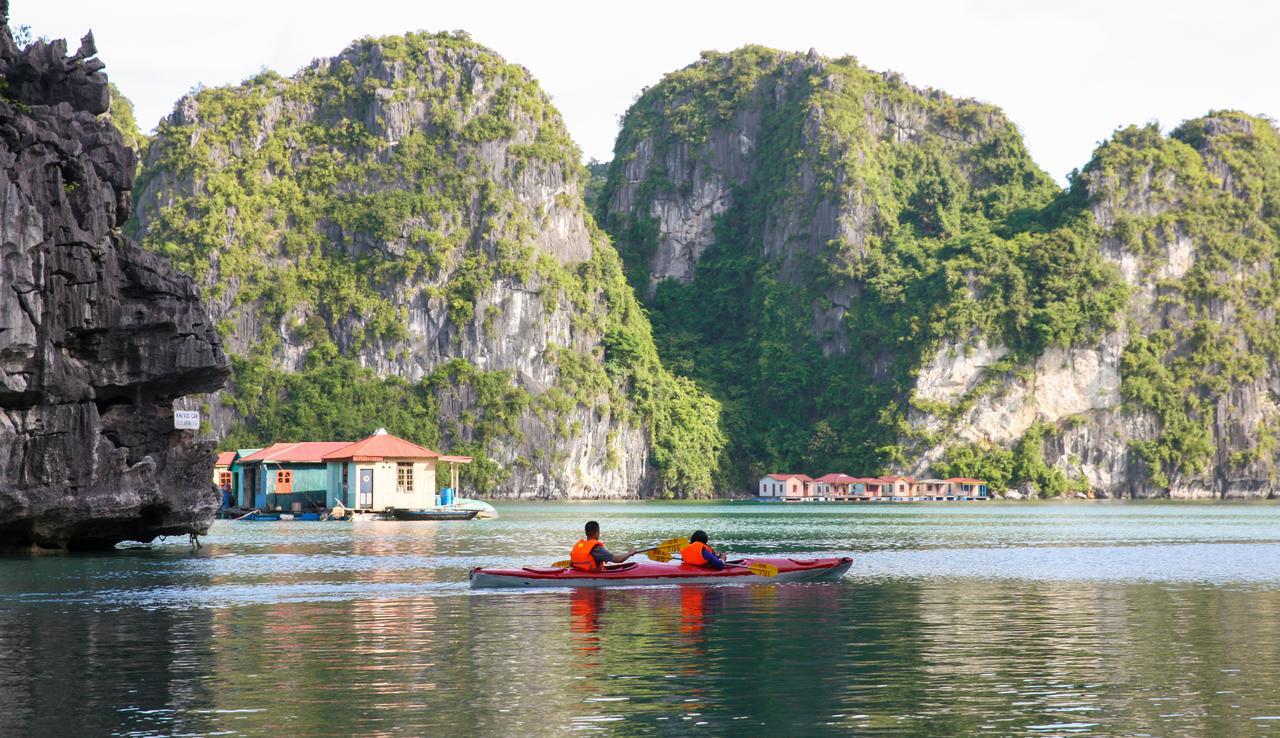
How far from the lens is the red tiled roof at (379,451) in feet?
265

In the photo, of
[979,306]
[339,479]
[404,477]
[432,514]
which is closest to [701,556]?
[432,514]

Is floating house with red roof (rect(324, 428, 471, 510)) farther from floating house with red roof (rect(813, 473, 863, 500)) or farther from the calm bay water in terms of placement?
floating house with red roof (rect(813, 473, 863, 500))

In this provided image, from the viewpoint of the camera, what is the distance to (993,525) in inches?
3066

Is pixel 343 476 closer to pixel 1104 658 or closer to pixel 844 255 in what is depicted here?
pixel 1104 658

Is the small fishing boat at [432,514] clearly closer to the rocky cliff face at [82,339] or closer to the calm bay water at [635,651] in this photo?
the rocky cliff face at [82,339]

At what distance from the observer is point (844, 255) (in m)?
180

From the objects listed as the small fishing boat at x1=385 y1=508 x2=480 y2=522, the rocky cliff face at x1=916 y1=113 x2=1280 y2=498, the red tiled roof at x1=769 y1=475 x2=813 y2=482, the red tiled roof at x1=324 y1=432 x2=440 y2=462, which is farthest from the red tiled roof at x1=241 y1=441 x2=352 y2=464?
the rocky cliff face at x1=916 y1=113 x2=1280 y2=498

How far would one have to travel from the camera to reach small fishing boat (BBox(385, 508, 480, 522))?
8094 centimetres

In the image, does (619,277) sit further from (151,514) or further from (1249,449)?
(151,514)

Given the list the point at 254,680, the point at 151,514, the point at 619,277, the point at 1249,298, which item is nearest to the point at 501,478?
the point at 619,277

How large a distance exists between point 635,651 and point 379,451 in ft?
198

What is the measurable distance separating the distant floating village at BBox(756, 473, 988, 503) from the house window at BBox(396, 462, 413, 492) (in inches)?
3097

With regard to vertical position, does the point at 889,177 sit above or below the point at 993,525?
above

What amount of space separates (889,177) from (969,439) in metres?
42.0
